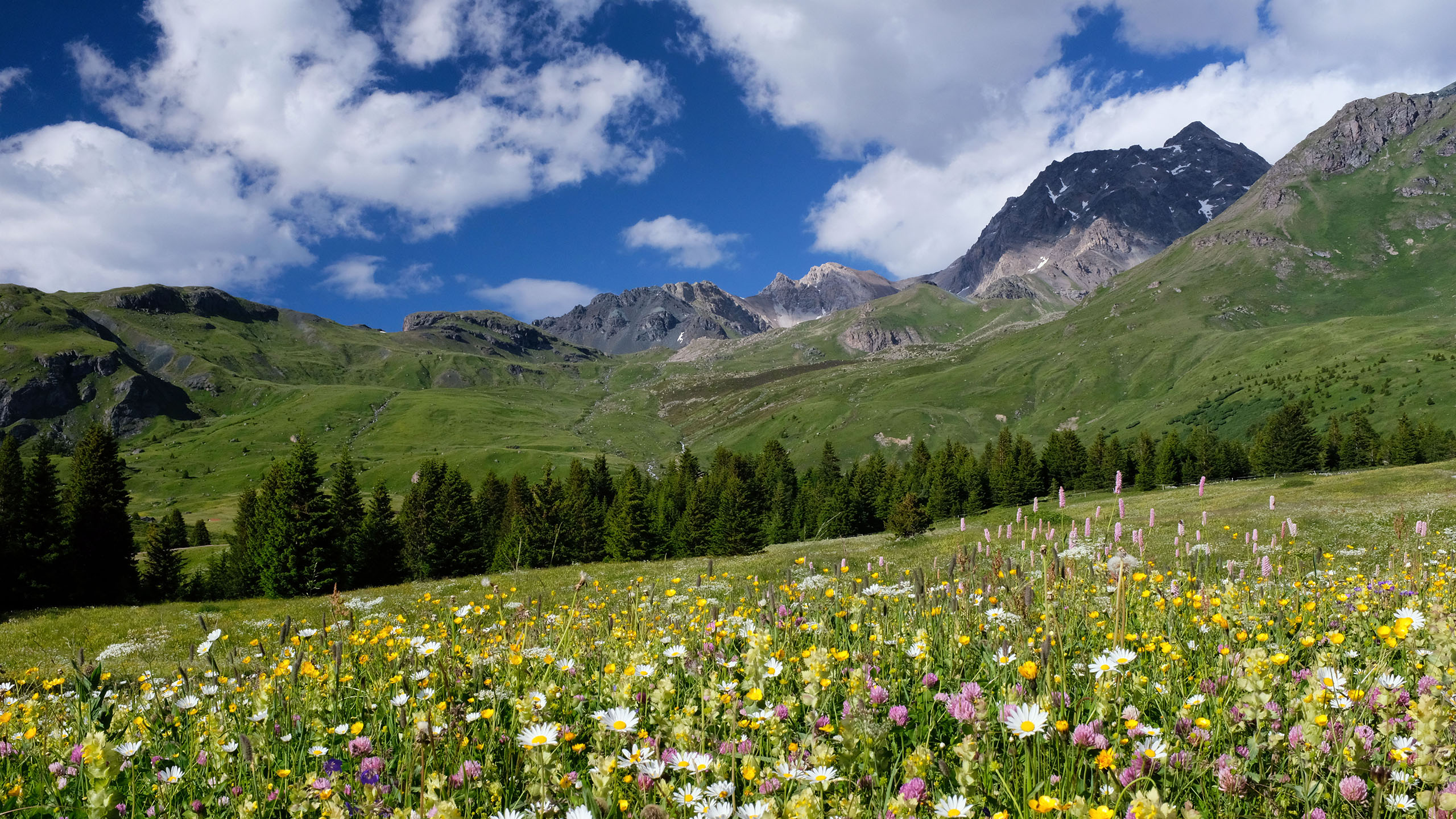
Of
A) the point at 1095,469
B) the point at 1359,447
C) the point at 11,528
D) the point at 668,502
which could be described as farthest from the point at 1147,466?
the point at 11,528

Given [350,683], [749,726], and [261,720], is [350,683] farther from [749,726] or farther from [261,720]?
[749,726]

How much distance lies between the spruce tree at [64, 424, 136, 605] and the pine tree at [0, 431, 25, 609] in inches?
192

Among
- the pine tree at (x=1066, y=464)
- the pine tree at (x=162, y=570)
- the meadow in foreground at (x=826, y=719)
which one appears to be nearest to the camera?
the meadow in foreground at (x=826, y=719)

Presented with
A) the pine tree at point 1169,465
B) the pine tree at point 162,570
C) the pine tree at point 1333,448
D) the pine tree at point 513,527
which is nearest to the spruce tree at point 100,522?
the pine tree at point 162,570

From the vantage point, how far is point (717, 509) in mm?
84000

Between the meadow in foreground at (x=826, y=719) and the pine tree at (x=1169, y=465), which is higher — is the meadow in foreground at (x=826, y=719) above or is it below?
above

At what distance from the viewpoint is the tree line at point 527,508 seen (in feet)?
157

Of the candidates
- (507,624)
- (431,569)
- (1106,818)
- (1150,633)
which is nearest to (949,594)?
(1150,633)

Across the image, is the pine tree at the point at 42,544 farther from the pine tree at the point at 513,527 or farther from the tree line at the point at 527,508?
the pine tree at the point at 513,527

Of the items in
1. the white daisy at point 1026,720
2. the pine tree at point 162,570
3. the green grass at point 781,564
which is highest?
the white daisy at point 1026,720

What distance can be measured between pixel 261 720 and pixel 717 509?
8062 cm

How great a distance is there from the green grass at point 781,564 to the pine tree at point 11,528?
1974 cm

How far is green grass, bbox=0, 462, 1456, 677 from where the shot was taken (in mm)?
17141

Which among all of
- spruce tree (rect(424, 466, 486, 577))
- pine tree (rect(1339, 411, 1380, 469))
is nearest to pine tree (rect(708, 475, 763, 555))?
spruce tree (rect(424, 466, 486, 577))
